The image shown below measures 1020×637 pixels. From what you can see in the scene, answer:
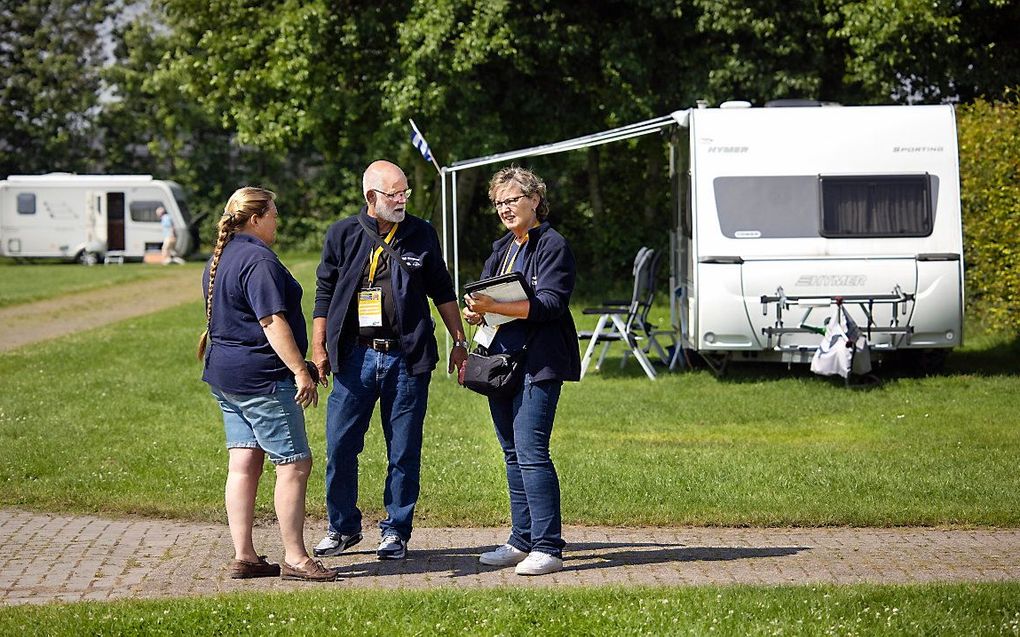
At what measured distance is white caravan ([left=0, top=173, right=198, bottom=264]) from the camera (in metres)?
41.6

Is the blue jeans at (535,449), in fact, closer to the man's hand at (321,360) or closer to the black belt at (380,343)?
the black belt at (380,343)

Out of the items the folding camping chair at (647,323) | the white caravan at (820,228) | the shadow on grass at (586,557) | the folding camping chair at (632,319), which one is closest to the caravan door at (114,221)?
the folding camping chair at (632,319)

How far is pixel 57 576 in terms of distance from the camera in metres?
6.79

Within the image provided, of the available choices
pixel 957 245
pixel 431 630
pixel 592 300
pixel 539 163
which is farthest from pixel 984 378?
pixel 539 163

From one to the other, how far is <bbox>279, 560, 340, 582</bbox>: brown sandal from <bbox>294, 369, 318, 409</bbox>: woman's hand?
0.76m

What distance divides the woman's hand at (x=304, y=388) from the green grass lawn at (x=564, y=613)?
824 millimetres

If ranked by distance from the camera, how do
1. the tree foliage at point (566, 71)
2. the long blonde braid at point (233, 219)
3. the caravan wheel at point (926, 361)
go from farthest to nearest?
1. the tree foliage at point (566, 71)
2. the caravan wheel at point (926, 361)
3. the long blonde braid at point (233, 219)

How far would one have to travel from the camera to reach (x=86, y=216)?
41.7 m

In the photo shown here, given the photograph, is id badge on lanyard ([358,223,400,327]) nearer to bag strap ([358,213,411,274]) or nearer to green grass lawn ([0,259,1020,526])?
bag strap ([358,213,411,274])

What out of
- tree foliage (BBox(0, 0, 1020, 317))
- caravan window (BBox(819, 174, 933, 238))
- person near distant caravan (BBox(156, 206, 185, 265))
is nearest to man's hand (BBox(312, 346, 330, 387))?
caravan window (BBox(819, 174, 933, 238))

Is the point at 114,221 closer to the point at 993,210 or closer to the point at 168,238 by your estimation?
the point at 168,238

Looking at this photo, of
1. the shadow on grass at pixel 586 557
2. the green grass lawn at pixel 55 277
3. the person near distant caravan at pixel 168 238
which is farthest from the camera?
the person near distant caravan at pixel 168 238

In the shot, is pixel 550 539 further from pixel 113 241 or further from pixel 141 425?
pixel 113 241

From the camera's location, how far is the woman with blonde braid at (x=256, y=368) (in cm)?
630
